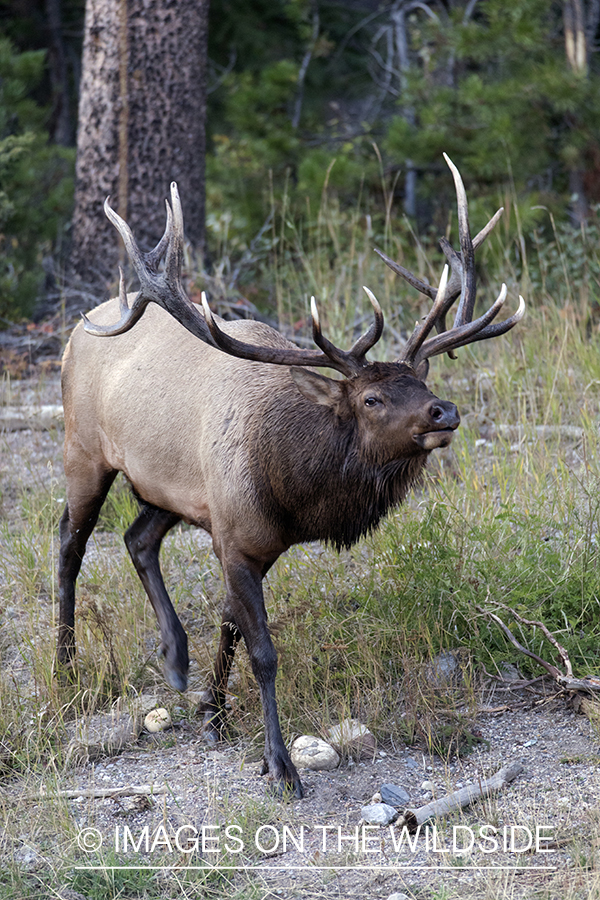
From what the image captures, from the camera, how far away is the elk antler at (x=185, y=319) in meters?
3.47

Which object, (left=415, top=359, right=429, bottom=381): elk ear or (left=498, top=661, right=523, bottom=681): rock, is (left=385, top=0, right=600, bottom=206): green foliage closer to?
(left=415, top=359, right=429, bottom=381): elk ear

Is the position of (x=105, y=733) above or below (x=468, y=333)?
below

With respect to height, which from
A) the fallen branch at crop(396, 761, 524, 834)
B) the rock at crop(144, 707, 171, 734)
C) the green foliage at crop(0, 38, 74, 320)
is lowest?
the rock at crop(144, 707, 171, 734)

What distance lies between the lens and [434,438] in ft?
11.0

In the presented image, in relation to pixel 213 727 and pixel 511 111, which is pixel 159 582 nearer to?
pixel 213 727

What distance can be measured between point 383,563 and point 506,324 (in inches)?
58.9

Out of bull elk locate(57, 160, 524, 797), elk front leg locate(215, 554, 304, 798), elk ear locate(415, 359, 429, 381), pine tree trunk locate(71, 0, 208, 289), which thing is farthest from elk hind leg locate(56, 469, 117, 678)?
pine tree trunk locate(71, 0, 208, 289)

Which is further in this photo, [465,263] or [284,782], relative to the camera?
[465,263]

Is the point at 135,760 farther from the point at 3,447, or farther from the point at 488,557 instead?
the point at 3,447

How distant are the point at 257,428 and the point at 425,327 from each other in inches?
28.3

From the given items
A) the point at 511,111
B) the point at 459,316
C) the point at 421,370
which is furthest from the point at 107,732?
the point at 511,111

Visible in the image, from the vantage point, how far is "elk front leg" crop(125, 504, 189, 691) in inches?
168

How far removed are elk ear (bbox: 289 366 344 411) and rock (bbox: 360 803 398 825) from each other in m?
1.36

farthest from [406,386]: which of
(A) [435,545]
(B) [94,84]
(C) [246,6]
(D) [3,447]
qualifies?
(C) [246,6]
